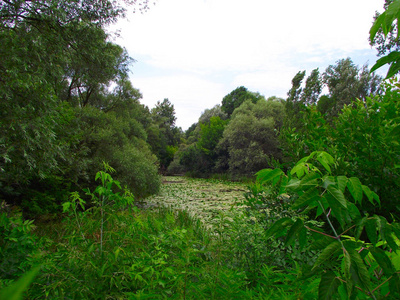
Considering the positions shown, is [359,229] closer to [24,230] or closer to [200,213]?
[24,230]

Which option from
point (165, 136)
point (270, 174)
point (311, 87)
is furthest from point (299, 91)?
point (165, 136)

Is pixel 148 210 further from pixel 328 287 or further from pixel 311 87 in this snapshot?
pixel 311 87

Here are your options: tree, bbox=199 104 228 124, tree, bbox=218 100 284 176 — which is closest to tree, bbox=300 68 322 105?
tree, bbox=218 100 284 176

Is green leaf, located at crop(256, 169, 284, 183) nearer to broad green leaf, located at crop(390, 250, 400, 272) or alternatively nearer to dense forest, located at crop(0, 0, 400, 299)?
dense forest, located at crop(0, 0, 400, 299)

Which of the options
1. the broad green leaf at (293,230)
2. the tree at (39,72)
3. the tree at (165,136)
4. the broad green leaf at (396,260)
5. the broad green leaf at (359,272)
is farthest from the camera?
the tree at (165,136)

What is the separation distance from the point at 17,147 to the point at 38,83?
131 centimetres

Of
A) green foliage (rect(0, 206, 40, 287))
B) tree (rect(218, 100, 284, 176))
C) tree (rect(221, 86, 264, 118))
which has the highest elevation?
tree (rect(221, 86, 264, 118))

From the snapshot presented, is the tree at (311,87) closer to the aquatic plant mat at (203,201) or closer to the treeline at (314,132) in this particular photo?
the treeline at (314,132)

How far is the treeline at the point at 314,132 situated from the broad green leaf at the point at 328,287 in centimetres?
56

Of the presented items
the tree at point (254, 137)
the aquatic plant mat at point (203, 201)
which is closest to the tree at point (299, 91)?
the tree at point (254, 137)

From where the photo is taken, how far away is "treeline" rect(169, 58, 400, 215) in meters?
2.79

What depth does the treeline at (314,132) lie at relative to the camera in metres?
2.79

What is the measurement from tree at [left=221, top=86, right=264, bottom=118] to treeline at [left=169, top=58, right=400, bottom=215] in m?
0.15

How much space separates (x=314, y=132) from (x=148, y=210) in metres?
4.44
